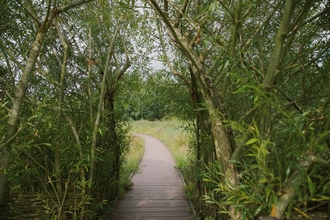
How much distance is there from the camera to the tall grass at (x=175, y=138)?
6449mm

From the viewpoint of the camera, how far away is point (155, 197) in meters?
4.38

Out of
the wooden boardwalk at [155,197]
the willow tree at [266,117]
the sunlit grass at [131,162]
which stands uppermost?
the willow tree at [266,117]

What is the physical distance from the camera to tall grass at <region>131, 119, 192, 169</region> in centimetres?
645

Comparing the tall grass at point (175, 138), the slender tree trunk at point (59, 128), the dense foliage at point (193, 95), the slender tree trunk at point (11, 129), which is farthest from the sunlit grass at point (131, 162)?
the slender tree trunk at point (11, 129)

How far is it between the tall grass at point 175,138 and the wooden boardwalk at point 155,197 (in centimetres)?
43

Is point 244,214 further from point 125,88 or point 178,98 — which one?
point 125,88

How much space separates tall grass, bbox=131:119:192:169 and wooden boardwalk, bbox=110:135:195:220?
0.43 metres

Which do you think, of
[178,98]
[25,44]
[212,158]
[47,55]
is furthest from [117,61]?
[212,158]

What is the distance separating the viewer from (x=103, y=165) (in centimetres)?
294

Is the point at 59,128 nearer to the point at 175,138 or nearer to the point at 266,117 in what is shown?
the point at 266,117

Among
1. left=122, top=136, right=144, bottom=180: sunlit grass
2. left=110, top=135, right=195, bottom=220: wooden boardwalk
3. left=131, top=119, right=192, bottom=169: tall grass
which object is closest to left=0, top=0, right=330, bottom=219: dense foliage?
left=110, top=135, right=195, bottom=220: wooden boardwalk

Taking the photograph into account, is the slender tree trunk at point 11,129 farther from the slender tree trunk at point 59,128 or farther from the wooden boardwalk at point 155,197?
the wooden boardwalk at point 155,197

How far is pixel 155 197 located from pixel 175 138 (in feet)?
18.3

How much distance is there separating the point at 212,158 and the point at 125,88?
1588 mm
